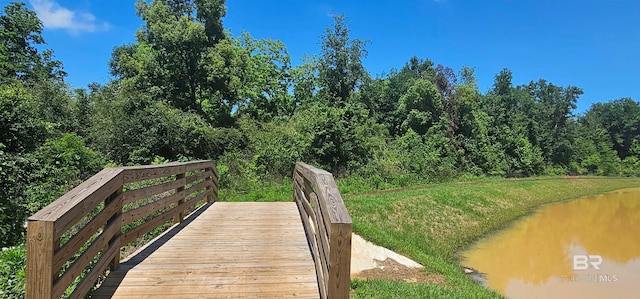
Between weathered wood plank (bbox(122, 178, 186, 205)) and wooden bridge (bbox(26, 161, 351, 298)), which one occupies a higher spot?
weathered wood plank (bbox(122, 178, 186, 205))

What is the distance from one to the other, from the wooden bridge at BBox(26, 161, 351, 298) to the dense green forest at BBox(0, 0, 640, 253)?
307cm

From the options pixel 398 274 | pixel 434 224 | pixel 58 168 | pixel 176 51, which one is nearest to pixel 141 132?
pixel 58 168

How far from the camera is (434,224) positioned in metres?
11.9

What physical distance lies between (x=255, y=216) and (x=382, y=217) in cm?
557

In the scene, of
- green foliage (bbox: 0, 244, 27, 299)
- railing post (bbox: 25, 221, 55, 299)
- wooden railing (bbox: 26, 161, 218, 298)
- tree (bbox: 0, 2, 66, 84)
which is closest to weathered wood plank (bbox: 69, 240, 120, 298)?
wooden railing (bbox: 26, 161, 218, 298)

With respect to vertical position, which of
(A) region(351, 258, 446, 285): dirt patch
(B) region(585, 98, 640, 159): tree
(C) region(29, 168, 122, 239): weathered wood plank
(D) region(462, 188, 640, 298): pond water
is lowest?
(D) region(462, 188, 640, 298): pond water

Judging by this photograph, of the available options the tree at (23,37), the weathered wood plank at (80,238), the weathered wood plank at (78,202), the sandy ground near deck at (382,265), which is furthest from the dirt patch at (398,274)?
the tree at (23,37)

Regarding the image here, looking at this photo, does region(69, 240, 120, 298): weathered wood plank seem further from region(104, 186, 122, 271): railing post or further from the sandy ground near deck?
the sandy ground near deck

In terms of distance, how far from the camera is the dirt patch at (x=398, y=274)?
249 inches

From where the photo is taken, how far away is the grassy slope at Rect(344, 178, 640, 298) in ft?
17.7

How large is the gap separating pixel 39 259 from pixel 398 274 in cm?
561

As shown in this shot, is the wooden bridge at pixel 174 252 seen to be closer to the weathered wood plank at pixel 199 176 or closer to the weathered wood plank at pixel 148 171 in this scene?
the weathered wood plank at pixel 148 171

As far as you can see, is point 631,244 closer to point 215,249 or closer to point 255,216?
point 255,216

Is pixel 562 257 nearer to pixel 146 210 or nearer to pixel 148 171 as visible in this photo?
pixel 146 210
